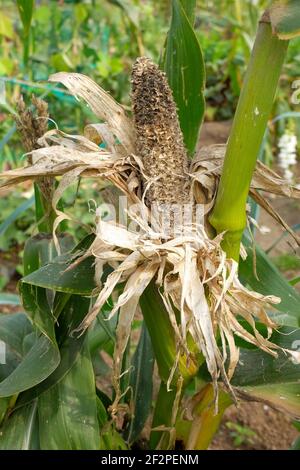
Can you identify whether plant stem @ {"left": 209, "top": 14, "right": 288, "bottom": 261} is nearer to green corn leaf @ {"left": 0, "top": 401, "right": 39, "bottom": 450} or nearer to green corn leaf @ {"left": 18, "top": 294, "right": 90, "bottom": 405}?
green corn leaf @ {"left": 18, "top": 294, "right": 90, "bottom": 405}

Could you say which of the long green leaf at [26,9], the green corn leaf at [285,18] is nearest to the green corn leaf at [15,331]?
the long green leaf at [26,9]

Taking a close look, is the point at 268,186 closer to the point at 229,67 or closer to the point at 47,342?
the point at 47,342

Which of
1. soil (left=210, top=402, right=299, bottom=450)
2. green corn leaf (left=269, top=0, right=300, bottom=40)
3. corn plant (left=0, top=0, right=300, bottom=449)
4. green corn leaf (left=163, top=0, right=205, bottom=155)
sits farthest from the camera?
soil (left=210, top=402, right=299, bottom=450)

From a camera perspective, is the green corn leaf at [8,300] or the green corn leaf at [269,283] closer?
the green corn leaf at [269,283]

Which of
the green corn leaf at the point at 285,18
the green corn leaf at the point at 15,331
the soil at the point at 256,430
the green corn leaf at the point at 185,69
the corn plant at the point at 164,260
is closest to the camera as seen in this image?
the green corn leaf at the point at 285,18

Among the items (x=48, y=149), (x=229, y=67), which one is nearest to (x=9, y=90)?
(x=229, y=67)

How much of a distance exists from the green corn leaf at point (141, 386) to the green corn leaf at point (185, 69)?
0.40m

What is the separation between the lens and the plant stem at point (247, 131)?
625 millimetres

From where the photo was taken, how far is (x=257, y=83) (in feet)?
2.10

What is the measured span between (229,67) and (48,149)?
9.48 ft

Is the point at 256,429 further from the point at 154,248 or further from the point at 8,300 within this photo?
the point at 154,248

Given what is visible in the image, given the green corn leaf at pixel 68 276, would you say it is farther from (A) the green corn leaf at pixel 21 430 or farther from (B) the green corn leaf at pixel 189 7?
(B) the green corn leaf at pixel 189 7

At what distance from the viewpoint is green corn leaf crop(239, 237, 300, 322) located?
2.98 ft

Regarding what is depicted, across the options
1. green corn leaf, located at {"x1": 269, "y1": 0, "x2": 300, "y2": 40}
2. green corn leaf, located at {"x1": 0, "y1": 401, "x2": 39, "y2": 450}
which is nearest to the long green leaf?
green corn leaf, located at {"x1": 269, "y1": 0, "x2": 300, "y2": 40}
